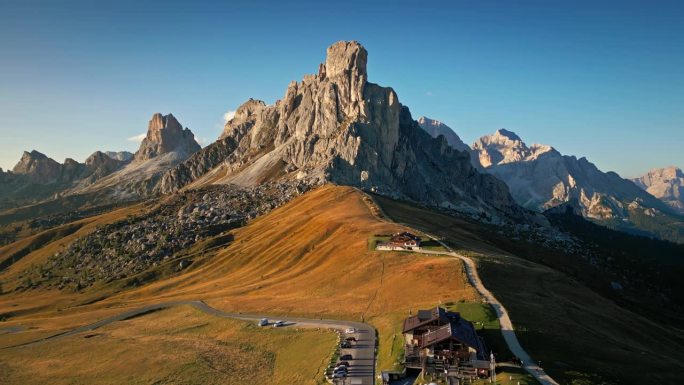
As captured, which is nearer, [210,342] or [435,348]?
[435,348]

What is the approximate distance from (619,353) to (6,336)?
5112 inches

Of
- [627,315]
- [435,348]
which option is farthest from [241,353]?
[627,315]

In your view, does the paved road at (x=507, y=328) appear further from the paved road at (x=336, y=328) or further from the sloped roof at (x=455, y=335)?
the paved road at (x=336, y=328)

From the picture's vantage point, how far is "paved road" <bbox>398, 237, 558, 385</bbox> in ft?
161

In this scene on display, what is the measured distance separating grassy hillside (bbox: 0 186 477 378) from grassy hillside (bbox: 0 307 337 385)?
9436mm

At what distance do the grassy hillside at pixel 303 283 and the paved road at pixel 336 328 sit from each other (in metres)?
1.88

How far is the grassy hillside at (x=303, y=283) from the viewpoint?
84.0 m

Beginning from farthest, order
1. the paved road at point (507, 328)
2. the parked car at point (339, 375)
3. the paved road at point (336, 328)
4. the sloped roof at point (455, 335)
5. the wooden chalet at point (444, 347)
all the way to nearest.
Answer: the paved road at point (336, 328)
the parked car at point (339, 375)
the sloped roof at point (455, 335)
the wooden chalet at point (444, 347)
the paved road at point (507, 328)

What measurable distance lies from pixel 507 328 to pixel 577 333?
10.8 metres

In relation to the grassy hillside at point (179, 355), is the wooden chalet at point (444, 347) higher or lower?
higher

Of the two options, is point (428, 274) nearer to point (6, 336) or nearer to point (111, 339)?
point (111, 339)

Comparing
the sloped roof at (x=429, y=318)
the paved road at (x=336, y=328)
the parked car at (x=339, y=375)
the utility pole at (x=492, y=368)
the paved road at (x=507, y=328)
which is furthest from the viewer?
the sloped roof at (x=429, y=318)

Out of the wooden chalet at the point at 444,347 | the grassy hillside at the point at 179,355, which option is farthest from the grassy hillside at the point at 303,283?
the grassy hillside at the point at 179,355

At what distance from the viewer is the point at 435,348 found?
54.5 metres
